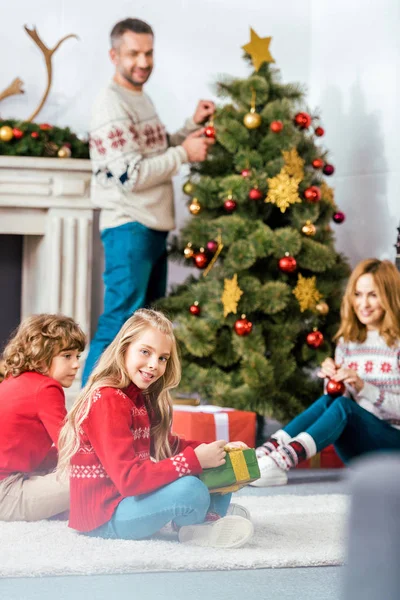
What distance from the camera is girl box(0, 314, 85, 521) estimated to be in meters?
2.53

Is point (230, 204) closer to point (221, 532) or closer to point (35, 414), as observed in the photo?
point (35, 414)

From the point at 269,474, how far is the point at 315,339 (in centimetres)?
79

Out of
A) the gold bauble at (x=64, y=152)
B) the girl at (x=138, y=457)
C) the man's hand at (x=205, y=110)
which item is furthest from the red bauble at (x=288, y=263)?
the girl at (x=138, y=457)

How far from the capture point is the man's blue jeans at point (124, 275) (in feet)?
13.6

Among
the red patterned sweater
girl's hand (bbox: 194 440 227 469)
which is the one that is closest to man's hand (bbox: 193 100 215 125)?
the red patterned sweater

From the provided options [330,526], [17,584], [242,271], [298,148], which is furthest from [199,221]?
[17,584]

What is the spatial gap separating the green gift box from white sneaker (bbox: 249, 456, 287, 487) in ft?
2.77

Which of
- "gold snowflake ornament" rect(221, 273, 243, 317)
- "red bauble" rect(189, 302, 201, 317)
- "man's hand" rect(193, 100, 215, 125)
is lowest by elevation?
"red bauble" rect(189, 302, 201, 317)

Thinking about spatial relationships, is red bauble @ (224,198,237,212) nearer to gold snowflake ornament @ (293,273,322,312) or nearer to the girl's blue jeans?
gold snowflake ornament @ (293,273,322,312)

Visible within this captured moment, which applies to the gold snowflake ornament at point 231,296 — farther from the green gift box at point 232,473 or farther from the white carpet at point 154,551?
the green gift box at point 232,473

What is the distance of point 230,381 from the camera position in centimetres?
384

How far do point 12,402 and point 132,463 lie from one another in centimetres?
50

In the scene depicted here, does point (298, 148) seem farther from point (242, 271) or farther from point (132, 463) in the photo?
point (132, 463)

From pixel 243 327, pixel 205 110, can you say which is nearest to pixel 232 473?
pixel 243 327
